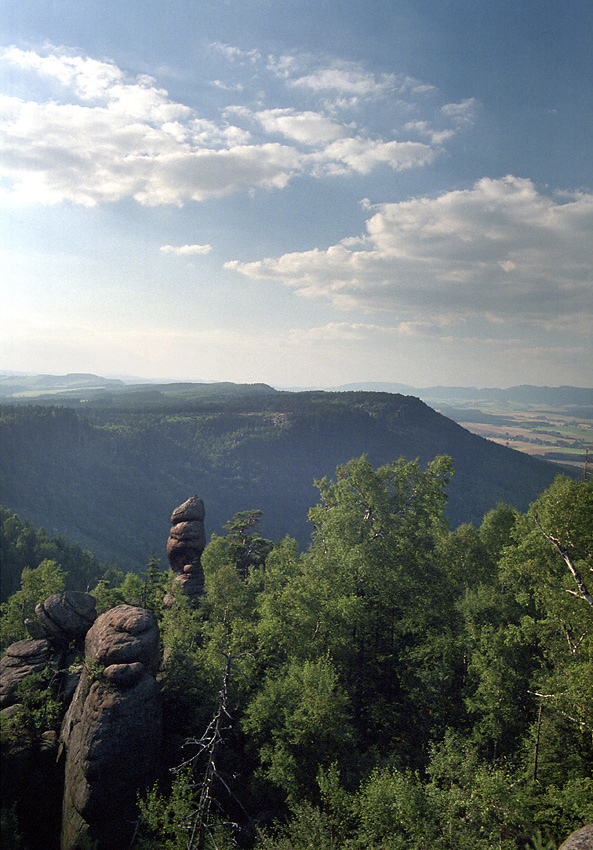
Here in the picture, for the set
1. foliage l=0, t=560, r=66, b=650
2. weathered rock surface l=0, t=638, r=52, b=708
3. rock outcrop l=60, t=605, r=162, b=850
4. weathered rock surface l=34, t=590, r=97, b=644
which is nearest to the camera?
rock outcrop l=60, t=605, r=162, b=850

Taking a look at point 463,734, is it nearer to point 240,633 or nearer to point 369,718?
point 369,718

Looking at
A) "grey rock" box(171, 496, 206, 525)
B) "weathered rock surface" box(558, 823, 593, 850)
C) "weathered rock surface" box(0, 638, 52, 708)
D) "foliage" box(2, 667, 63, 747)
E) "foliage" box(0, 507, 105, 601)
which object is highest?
"grey rock" box(171, 496, 206, 525)

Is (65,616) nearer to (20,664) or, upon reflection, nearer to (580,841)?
(20,664)

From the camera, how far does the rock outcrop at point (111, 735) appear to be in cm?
2156

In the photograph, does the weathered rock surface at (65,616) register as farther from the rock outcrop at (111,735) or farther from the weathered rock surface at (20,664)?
the rock outcrop at (111,735)

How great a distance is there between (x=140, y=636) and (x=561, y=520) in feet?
80.9

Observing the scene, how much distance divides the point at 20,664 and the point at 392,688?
2382 cm

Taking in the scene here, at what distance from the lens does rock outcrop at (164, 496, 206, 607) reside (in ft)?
151

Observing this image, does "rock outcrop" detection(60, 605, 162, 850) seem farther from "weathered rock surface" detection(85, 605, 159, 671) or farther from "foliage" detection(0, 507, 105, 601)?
"foliage" detection(0, 507, 105, 601)

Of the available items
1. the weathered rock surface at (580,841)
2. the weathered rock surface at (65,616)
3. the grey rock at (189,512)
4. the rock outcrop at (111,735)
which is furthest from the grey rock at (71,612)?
the weathered rock surface at (580,841)

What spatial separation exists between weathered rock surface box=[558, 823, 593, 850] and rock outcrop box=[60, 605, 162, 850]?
1919 cm

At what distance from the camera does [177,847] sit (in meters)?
18.3

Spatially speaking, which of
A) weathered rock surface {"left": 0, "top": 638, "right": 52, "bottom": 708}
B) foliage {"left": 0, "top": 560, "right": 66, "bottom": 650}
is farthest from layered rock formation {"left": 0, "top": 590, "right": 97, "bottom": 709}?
foliage {"left": 0, "top": 560, "right": 66, "bottom": 650}

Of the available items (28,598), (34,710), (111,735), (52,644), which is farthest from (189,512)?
(111,735)
